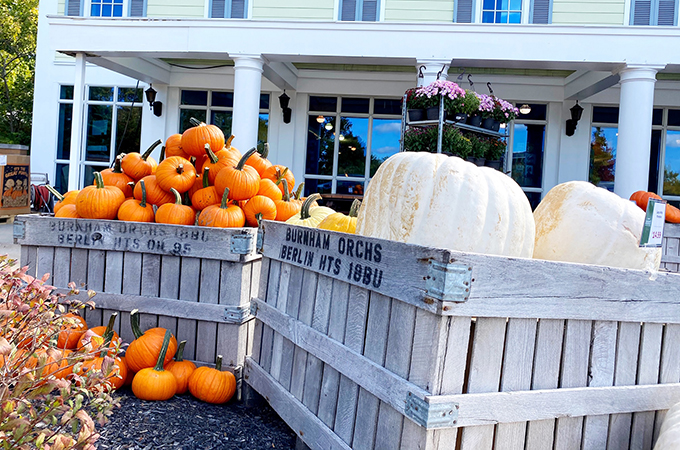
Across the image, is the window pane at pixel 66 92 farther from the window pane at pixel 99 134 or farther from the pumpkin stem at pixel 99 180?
the pumpkin stem at pixel 99 180

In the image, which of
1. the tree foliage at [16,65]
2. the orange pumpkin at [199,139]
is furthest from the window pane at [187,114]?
the tree foliage at [16,65]

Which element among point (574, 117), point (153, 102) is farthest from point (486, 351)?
point (153, 102)

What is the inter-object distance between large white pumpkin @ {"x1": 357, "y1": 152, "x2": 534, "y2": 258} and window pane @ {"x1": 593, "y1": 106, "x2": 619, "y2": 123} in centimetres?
1039

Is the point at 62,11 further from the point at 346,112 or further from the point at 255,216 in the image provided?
the point at 255,216

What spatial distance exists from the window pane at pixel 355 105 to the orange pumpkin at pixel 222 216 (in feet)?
29.2

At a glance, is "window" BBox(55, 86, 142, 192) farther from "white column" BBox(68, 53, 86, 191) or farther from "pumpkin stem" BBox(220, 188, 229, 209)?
"pumpkin stem" BBox(220, 188, 229, 209)

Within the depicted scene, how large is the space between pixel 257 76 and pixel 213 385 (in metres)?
6.62

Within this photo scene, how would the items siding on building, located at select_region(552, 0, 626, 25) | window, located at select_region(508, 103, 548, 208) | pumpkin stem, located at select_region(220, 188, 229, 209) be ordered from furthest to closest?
1. window, located at select_region(508, 103, 548, 208)
2. siding on building, located at select_region(552, 0, 626, 25)
3. pumpkin stem, located at select_region(220, 188, 229, 209)

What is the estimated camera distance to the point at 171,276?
10.6 ft

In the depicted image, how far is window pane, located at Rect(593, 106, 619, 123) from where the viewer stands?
11.4m

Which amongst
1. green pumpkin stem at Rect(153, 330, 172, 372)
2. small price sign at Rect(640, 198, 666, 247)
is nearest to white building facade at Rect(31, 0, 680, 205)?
green pumpkin stem at Rect(153, 330, 172, 372)

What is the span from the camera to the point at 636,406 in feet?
6.47

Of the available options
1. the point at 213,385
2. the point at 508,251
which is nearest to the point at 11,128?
the point at 213,385

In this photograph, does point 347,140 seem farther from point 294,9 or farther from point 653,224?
point 653,224
